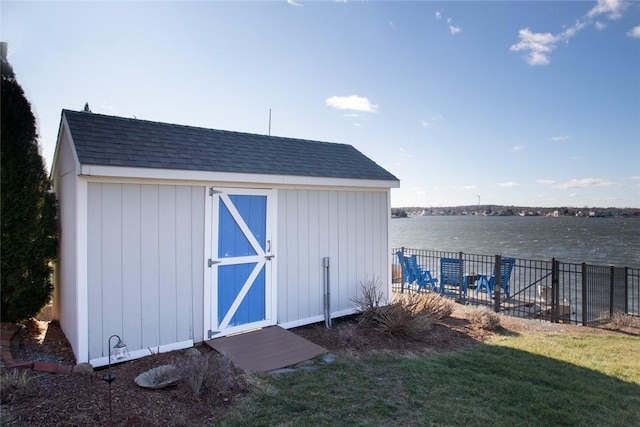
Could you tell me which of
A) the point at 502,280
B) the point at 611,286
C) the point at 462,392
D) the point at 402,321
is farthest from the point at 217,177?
the point at 502,280

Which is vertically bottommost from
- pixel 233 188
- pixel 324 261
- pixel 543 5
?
pixel 324 261

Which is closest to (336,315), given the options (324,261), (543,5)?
(324,261)

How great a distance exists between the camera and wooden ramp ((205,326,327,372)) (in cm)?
432

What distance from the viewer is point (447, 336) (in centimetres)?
575

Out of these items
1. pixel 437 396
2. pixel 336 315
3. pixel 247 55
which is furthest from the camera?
pixel 247 55

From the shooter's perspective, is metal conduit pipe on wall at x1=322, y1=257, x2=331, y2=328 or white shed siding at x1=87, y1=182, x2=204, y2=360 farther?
metal conduit pipe on wall at x1=322, y1=257, x2=331, y2=328

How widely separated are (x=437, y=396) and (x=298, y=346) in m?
1.89

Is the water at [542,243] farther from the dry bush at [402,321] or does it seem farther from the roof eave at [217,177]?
the dry bush at [402,321]

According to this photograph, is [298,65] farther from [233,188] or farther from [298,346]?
[298,346]

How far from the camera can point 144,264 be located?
448 centimetres

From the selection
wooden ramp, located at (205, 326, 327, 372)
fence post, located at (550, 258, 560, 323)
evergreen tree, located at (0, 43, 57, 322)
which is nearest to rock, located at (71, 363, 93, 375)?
wooden ramp, located at (205, 326, 327, 372)

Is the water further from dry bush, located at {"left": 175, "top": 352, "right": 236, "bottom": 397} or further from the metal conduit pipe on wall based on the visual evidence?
dry bush, located at {"left": 175, "top": 352, "right": 236, "bottom": 397}

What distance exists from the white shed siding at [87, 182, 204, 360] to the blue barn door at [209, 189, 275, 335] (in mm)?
236

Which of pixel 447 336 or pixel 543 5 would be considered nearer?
pixel 447 336
